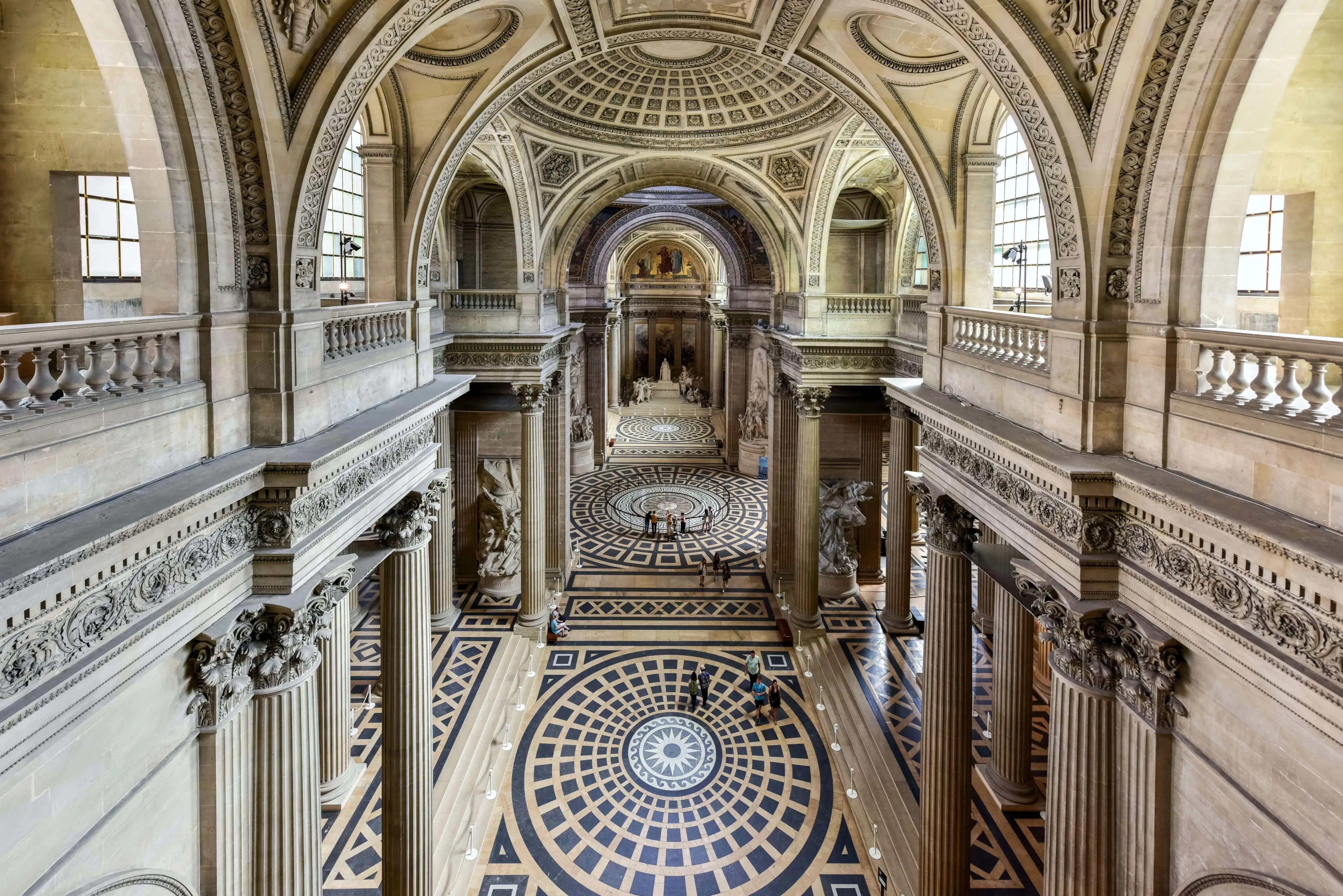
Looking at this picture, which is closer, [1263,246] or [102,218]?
[1263,246]

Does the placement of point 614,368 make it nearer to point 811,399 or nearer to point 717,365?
point 717,365

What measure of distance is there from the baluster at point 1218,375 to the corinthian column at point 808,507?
11.7m

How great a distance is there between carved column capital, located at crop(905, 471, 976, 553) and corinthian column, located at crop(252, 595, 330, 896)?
686 centimetres

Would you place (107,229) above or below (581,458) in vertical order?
above

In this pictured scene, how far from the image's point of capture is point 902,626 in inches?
698

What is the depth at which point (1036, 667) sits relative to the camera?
15.2 meters

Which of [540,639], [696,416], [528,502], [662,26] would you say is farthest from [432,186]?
[696,416]

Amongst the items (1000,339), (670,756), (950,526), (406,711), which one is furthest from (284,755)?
(670,756)

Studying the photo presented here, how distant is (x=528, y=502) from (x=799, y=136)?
32.2 ft

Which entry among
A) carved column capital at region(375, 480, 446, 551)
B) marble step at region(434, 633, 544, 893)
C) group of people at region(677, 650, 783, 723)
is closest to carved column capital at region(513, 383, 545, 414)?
marble step at region(434, 633, 544, 893)

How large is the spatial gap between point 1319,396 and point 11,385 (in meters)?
7.28

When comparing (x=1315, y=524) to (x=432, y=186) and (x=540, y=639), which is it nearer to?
(x=432, y=186)

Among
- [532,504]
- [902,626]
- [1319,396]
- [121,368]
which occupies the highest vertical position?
[121,368]

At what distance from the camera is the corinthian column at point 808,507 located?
17.2 m
